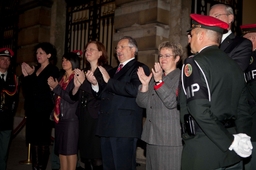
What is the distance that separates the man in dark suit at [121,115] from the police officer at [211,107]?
1.22 metres

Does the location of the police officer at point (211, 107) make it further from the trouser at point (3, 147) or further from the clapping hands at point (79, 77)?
Result: the trouser at point (3, 147)

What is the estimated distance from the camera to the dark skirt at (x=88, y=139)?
161 inches

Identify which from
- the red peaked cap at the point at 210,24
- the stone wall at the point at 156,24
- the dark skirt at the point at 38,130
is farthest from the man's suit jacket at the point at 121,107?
the stone wall at the point at 156,24

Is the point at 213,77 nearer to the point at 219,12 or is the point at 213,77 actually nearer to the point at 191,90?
the point at 191,90

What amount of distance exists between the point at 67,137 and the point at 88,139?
16.6 inches

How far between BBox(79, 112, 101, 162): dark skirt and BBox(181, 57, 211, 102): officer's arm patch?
2028mm

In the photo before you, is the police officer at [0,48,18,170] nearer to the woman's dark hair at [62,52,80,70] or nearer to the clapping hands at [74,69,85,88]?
Result: the woman's dark hair at [62,52,80,70]

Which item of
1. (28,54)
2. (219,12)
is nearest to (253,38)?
(219,12)

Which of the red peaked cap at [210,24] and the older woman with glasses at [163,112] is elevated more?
the red peaked cap at [210,24]

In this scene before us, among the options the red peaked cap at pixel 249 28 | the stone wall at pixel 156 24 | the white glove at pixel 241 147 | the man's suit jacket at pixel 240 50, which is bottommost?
the white glove at pixel 241 147

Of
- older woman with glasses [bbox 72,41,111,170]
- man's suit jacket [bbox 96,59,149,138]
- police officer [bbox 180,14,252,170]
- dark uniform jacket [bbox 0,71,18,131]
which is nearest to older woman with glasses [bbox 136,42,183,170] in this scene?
man's suit jacket [bbox 96,59,149,138]

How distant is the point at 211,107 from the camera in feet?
7.56

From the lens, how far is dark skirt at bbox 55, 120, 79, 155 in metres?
4.40

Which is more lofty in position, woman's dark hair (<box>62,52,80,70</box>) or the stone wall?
the stone wall
